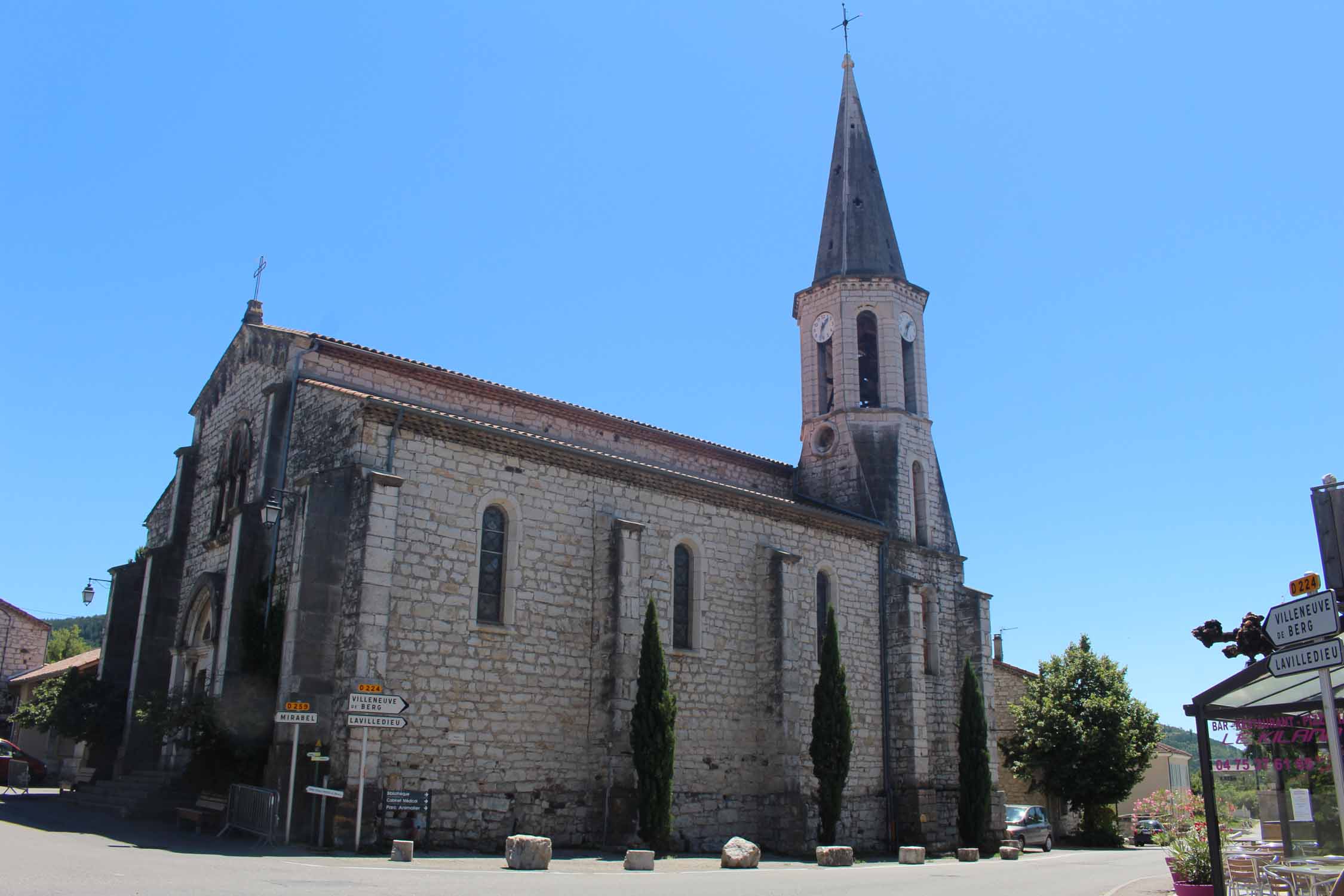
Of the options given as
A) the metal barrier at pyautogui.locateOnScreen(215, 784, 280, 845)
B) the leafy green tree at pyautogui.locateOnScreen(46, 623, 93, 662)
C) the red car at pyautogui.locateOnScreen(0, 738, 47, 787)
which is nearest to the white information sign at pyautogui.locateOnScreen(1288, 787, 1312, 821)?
the metal barrier at pyautogui.locateOnScreen(215, 784, 280, 845)

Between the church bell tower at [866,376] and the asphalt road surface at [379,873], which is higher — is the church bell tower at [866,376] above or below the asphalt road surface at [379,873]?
above

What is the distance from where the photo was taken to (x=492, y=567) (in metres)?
18.2

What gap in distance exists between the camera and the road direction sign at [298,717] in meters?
15.0

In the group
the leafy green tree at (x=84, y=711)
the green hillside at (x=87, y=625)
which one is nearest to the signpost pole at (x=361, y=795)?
the leafy green tree at (x=84, y=711)

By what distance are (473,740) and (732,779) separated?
20.4 feet

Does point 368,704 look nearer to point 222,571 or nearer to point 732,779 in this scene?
point 222,571

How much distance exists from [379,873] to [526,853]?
8.11 feet

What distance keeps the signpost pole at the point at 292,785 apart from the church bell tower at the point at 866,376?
615 inches

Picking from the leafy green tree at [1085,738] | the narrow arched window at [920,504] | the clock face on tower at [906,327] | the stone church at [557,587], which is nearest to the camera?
the stone church at [557,587]

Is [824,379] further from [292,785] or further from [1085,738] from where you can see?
[292,785]

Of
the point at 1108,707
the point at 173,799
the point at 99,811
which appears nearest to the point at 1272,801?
the point at 173,799

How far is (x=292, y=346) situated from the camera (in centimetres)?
1989

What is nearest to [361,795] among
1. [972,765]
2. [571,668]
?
[571,668]

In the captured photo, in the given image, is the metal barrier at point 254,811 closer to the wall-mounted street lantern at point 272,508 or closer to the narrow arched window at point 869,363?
the wall-mounted street lantern at point 272,508
